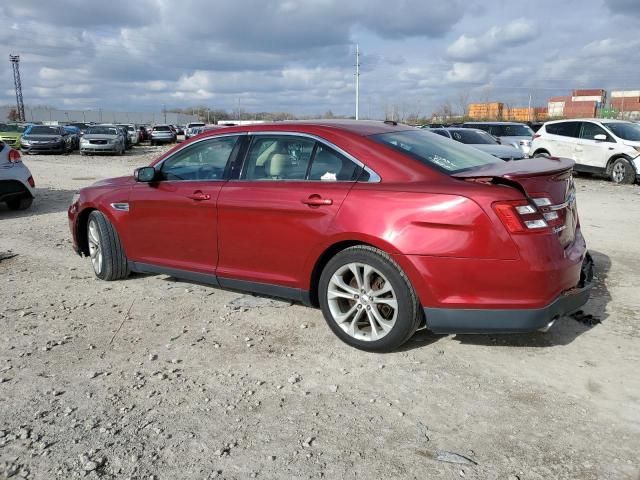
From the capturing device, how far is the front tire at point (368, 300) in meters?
3.72

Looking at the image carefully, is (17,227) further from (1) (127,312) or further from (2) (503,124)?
(2) (503,124)

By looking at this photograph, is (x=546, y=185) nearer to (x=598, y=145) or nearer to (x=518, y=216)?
(x=518, y=216)

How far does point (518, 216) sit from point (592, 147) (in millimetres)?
13861

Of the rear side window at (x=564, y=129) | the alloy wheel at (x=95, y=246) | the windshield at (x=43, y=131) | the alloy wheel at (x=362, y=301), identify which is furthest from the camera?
the windshield at (x=43, y=131)

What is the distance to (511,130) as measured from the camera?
1959 cm

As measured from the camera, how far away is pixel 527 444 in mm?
2854

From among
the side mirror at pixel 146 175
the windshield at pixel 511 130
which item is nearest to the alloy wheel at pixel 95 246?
the side mirror at pixel 146 175

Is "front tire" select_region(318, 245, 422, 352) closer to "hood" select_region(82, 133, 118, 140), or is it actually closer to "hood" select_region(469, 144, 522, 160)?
"hood" select_region(469, 144, 522, 160)

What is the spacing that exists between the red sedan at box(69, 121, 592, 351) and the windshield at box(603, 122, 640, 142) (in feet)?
41.3

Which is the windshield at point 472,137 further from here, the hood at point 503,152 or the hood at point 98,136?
the hood at point 98,136

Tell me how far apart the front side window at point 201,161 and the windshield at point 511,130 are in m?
16.5

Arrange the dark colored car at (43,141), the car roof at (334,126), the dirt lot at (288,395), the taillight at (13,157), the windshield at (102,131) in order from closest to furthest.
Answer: the dirt lot at (288,395)
the car roof at (334,126)
the taillight at (13,157)
the dark colored car at (43,141)
the windshield at (102,131)

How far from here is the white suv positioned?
14.7m

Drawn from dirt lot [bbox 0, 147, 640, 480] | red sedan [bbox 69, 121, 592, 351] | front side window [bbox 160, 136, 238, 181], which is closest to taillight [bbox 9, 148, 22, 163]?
dirt lot [bbox 0, 147, 640, 480]
